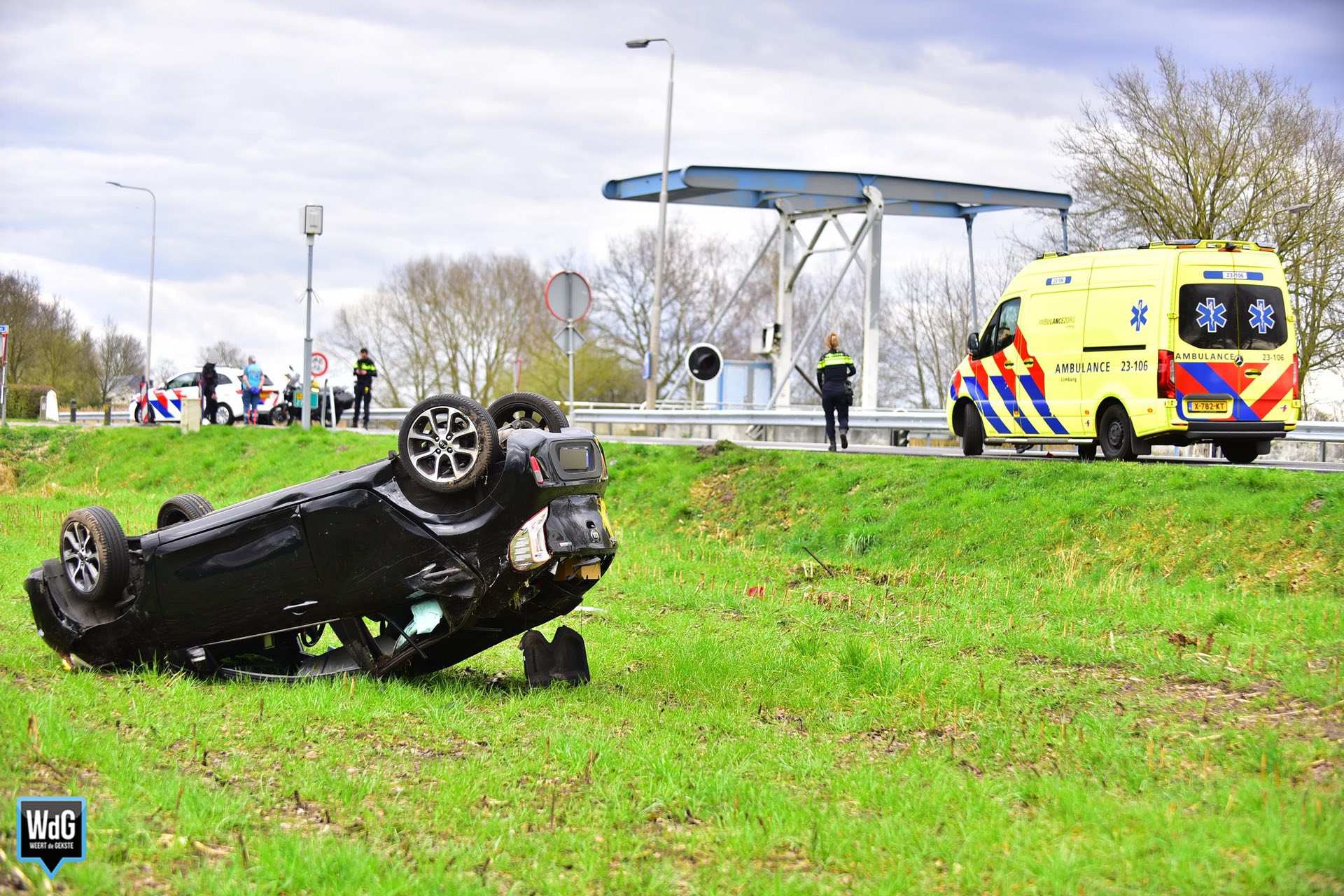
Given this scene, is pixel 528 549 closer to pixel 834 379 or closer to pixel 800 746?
pixel 800 746

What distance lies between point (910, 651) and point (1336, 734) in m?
3.06

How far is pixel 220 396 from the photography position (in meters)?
35.6

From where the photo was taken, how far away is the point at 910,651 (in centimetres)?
825

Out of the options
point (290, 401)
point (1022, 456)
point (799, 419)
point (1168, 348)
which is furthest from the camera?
point (290, 401)

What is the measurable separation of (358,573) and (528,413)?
4.36ft

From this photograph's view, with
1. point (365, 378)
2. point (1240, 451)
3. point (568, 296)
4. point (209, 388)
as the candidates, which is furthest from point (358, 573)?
point (209, 388)

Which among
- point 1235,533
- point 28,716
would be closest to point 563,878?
point 28,716

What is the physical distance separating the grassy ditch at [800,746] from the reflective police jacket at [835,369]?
688cm

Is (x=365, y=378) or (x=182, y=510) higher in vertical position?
(x=365, y=378)

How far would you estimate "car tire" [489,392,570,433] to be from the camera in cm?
717

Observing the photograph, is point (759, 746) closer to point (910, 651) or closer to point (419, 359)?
point (910, 651)

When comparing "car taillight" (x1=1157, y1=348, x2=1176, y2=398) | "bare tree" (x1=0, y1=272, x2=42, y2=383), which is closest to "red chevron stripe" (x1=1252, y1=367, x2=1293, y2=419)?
"car taillight" (x1=1157, y1=348, x2=1176, y2=398)

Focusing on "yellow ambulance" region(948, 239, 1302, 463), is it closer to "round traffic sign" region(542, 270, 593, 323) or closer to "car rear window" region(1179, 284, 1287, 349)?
"car rear window" region(1179, 284, 1287, 349)

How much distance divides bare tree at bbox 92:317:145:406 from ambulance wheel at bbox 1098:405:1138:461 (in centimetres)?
5722
